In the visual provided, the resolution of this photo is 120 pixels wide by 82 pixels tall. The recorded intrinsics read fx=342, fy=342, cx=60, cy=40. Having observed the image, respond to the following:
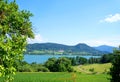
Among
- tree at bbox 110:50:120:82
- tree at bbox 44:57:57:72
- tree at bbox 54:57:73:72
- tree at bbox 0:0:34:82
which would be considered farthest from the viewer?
tree at bbox 54:57:73:72

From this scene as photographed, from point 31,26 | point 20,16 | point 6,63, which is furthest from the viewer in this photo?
point 31,26

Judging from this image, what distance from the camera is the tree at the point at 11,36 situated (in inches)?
520

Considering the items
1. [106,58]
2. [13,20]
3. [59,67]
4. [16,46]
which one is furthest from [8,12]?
[106,58]

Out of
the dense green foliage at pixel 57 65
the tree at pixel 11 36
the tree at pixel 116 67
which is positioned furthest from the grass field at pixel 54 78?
the dense green foliage at pixel 57 65

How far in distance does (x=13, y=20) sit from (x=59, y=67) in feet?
243

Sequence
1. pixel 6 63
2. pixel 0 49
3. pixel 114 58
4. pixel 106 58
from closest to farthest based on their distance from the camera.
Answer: pixel 0 49
pixel 6 63
pixel 114 58
pixel 106 58

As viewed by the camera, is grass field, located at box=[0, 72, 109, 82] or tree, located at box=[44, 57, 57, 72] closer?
grass field, located at box=[0, 72, 109, 82]

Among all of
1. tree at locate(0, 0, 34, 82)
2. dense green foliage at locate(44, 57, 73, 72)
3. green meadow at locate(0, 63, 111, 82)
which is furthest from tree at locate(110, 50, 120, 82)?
dense green foliage at locate(44, 57, 73, 72)

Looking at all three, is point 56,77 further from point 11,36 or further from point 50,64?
point 11,36

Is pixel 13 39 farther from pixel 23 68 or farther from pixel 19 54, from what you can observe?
pixel 23 68

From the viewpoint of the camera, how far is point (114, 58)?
1001 inches

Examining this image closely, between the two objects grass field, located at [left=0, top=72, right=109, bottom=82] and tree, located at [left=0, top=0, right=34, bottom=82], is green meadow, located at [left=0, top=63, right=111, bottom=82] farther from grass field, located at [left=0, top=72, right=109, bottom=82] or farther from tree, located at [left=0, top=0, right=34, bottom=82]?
tree, located at [left=0, top=0, right=34, bottom=82]

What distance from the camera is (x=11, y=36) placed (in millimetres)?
14375

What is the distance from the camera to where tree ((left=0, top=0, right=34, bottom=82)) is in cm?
1320
